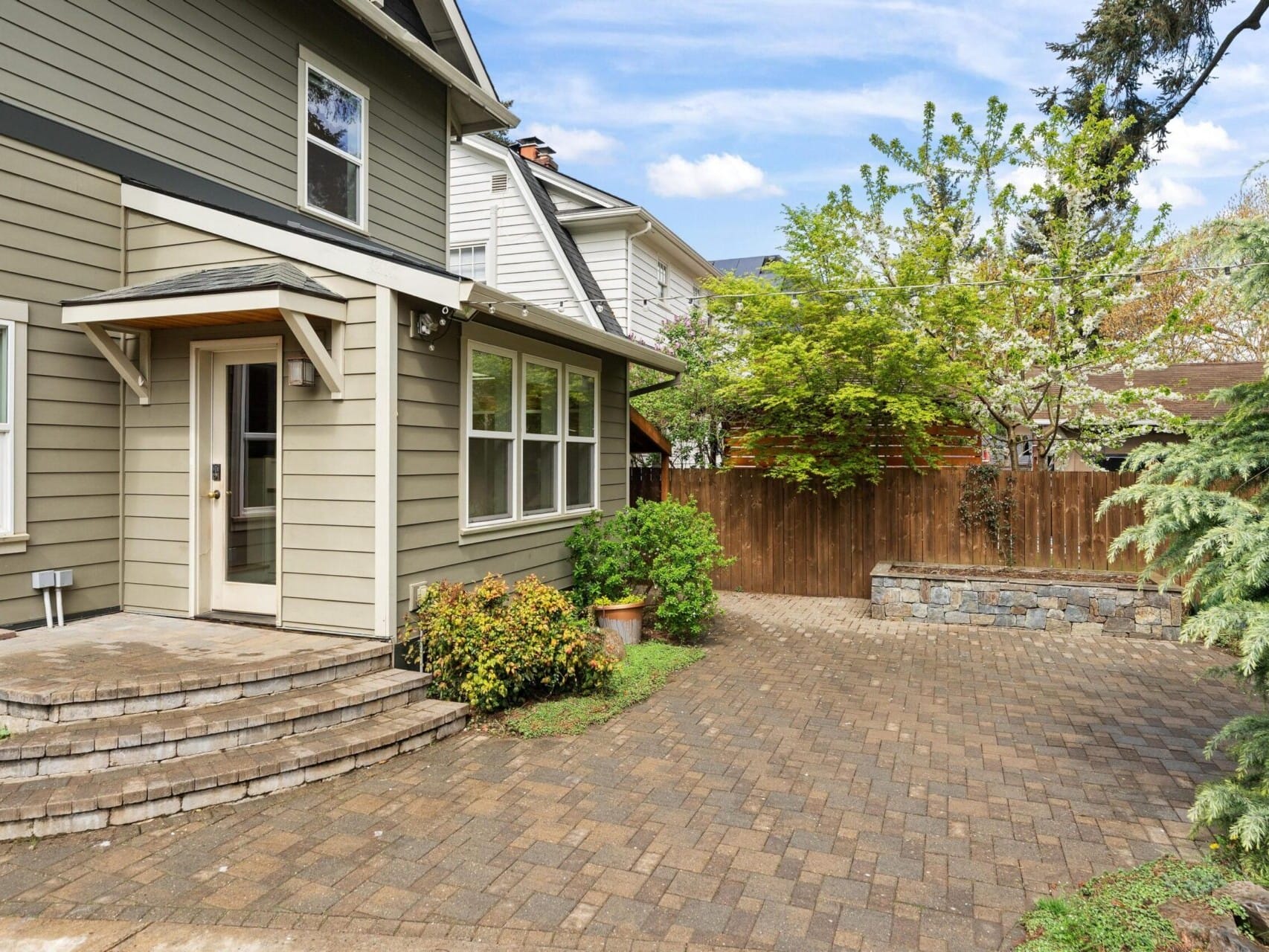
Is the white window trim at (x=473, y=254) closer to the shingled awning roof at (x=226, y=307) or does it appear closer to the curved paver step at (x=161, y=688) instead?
the shingled awning roof at (x=226, y=307)

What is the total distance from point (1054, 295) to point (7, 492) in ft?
36.4

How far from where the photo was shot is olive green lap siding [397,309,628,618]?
575cm

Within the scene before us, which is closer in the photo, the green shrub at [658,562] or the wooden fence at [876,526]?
the green shrub at [658,562]

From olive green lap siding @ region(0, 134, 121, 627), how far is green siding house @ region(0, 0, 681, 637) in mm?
16

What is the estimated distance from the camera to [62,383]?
19.5 ft

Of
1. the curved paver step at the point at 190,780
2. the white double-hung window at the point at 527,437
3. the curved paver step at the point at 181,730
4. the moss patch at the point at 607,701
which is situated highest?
the white double-hung window at the point at 527,437

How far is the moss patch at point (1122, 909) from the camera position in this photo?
2.88 m

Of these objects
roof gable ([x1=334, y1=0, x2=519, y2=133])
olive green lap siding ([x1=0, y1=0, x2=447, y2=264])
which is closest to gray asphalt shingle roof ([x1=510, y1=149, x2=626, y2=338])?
roof gable ([x1=334, y1=0, x2=519, y2=133])

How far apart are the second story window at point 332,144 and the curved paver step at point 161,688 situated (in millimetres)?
4841

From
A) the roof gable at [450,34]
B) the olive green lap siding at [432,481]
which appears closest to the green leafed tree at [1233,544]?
the olive green lap siding at [432,481]

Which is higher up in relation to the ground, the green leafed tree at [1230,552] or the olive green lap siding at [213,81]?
the olive green lap siding at [213,81]

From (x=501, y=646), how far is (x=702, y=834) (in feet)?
6.89

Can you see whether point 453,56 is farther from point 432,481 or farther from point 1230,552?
point 1230,552

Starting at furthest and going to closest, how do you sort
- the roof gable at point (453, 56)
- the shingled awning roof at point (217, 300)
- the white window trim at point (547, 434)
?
the roof gable at point (453, 56) → the white window trim at point (547, 434) → the shingled awning roof at point (217, 300)
